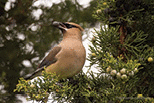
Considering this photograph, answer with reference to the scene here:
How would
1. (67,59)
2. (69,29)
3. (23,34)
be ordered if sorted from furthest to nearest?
(23,34) → (69,29) → (67,59)

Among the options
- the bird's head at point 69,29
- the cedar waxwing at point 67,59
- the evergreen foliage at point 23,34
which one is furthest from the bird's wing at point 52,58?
the evergreen foliage at point 23,34

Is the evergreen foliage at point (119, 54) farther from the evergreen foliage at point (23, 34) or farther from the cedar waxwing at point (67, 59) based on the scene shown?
the evergreen foliage at point (23, 34)

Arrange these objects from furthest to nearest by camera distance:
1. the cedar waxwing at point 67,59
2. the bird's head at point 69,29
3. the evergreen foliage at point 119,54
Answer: the bird's head at point 69,29
the cedar waxwing at point 67,59
the evergreen foliage at point 119,54

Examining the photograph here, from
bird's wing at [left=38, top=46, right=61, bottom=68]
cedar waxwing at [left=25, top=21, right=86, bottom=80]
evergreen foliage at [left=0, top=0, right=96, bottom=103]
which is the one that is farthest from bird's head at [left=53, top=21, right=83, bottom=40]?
evergreen foliage at [left=0, top=0, right=96, bottom=103]

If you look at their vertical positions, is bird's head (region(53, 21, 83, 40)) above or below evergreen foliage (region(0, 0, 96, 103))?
below

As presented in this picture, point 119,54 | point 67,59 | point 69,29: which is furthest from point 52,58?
point 119,54

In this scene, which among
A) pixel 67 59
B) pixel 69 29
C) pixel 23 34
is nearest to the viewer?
pixel 67 59

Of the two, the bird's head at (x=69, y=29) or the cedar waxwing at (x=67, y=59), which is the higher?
the bird's head at (x=69, y=29)

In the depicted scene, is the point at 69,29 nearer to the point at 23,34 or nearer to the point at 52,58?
the point at 52,58

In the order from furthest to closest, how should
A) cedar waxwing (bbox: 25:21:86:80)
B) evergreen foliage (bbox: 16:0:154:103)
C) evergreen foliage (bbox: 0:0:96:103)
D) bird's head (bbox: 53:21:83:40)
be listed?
A: 1. evergreen foliage (bbox: 0:0:96:103)
2. bird's head (bbox: 53:21:83:40)
3. cedar waxwing (bbox: 25:21:86:80)
4. evergreen foliage (bbox: 16:0:154:103)

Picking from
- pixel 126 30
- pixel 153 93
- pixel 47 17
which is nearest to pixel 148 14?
pixel 126 30

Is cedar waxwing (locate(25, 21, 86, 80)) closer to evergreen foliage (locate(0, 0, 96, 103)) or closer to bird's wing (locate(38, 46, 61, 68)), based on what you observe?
bird's wing (locate(38, 46, 61, 68))

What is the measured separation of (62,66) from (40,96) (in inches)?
10.7

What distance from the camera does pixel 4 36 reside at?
2.49 metres
